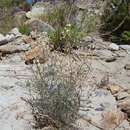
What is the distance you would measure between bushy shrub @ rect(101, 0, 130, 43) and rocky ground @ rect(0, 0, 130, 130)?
287 millimetres

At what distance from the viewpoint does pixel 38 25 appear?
22.3ft

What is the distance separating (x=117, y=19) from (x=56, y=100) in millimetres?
3340

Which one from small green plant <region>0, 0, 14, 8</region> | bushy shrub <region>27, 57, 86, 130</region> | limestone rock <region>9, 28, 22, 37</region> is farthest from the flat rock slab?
small green plant <region>0, 0, 14, 8</region>

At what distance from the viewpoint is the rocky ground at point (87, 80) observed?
4166 mm

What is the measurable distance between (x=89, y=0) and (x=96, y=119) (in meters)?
4.22

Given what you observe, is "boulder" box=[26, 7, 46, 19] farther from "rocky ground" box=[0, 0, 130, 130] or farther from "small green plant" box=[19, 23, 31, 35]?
"rocky ground" box=[0, 0, 130, 130]

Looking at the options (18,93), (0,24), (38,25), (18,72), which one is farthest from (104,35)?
(18,93)

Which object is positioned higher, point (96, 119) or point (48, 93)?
point (48, 93)

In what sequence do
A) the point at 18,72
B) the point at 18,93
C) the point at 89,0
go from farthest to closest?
the point at 89,0, the point at 18,72, the point at 18,93

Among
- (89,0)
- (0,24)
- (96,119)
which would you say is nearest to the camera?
(96,119)

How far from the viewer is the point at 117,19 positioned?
699cm

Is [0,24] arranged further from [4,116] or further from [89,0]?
[4,116]

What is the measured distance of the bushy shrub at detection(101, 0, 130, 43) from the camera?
267 inches

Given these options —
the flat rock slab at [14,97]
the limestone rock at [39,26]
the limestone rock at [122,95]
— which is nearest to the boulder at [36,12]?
the limestone rock at [39,26]
